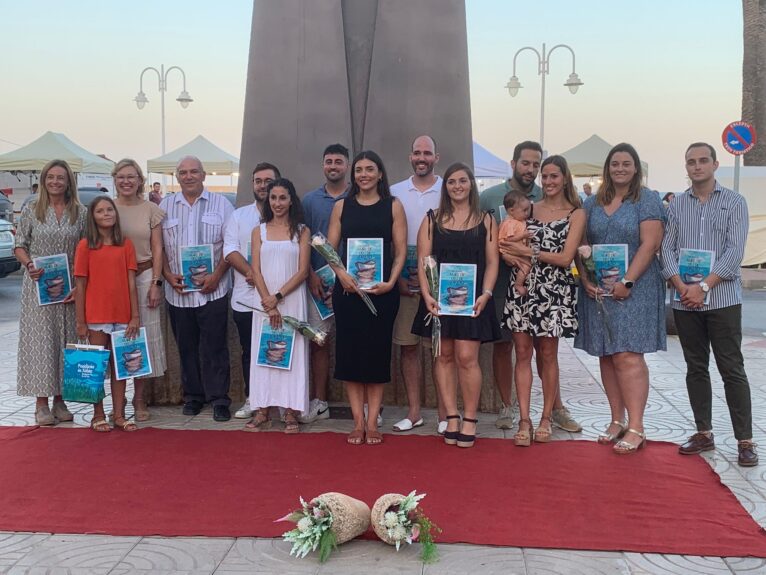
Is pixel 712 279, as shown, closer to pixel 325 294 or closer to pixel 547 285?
pixel 547 285

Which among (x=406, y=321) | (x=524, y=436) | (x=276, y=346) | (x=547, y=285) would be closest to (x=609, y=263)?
(x=547, y=285)

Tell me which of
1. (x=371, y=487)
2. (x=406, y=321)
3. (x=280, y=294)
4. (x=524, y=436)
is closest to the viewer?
(x=371, y=487)

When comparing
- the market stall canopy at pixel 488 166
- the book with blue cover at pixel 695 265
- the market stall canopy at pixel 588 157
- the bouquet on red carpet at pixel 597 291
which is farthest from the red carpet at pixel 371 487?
the market stall canopy at pixel 588 157

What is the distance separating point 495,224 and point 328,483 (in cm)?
196

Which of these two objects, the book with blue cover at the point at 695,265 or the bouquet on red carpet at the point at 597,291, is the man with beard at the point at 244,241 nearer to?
the bouquet on red carpet at the point at 597,291

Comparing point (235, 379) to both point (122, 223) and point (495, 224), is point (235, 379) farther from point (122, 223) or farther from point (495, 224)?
point (495, 224)

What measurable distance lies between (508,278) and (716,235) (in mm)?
1375

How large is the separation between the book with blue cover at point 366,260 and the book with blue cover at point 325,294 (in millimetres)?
489

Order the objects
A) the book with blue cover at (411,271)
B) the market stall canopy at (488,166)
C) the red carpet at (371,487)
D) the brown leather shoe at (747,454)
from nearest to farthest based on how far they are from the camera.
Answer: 1. the red carpet at (371,487)
2. the brown leather shoe at (747,454)
3. the book with blue cover at (411,271)
4. the market stall canopy at (488,166)

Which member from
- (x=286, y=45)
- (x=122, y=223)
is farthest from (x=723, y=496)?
(x=286, y=45)

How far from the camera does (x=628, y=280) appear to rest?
4.95 meters

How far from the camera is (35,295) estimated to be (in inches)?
220

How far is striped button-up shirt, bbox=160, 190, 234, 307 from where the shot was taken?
19.0 ft

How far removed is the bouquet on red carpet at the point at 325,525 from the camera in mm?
3506
